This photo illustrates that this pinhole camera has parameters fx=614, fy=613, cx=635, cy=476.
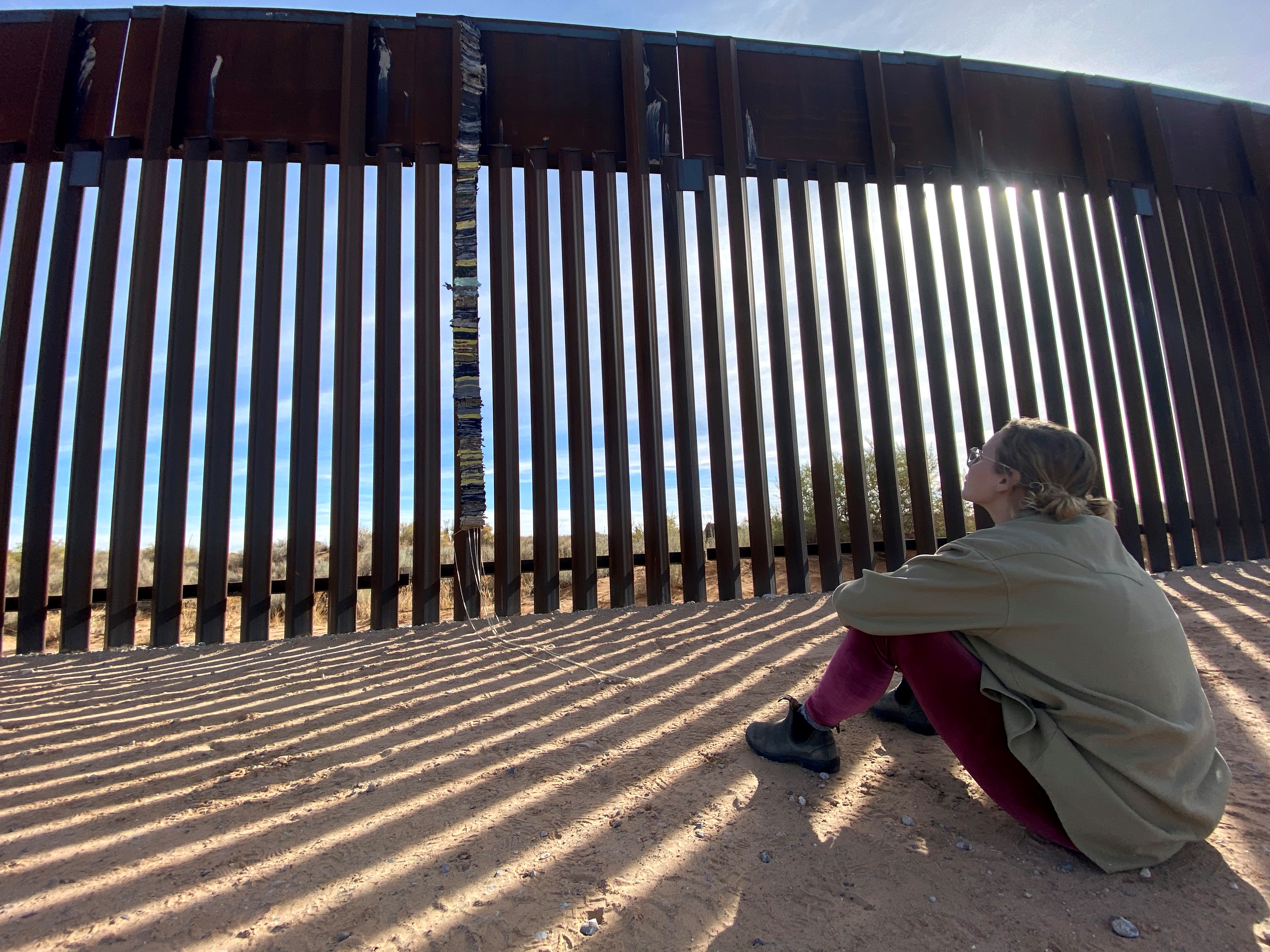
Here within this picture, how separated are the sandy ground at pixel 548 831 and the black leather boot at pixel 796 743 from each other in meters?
0.05

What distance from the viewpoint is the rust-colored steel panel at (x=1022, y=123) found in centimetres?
528

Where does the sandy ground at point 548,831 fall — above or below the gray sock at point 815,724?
below

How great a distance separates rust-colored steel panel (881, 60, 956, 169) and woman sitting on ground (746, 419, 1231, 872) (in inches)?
184

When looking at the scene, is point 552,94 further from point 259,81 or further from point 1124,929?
point 1124,929

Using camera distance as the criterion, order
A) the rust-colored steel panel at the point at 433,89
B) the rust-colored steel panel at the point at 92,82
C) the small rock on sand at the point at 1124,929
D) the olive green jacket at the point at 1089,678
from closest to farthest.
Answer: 1. the small rock on sand at the point at 1124,929
2. the olive green jacket at the point at 1089,678
3. the rust-colored steel panel at the point at 92,82
4. the rust-colored steel panel at the point at 433,89

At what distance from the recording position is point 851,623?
4.75 ft

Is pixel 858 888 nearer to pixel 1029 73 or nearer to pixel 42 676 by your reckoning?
pixel 42 676

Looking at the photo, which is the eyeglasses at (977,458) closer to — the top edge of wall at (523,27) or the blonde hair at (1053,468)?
the blonde hair at (1053,468)

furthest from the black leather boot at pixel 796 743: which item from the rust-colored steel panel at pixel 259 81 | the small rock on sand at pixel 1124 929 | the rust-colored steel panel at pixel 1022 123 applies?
the rust-colored steel panel at pixel 1022 123

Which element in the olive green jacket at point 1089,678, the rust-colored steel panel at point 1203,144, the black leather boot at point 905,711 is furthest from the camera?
the rust-colored steel panel at point 1203,144

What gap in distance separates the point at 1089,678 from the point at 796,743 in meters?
0.80

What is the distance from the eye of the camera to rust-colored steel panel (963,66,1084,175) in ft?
17.3

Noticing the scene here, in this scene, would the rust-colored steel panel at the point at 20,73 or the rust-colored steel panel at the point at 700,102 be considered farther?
the rust-colored steel panel at the point at 700,102

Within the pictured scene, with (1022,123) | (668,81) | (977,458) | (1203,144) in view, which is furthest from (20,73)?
(1203,144)
